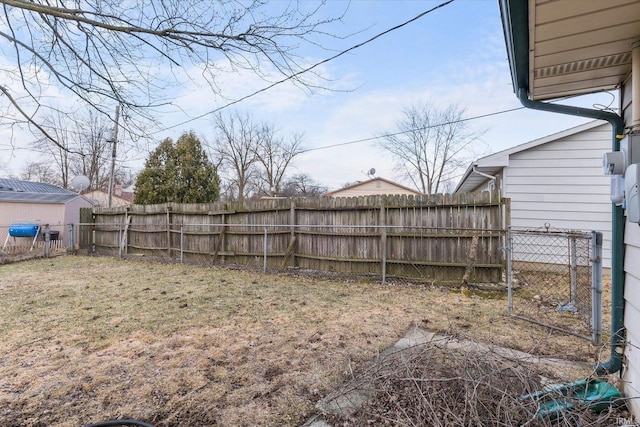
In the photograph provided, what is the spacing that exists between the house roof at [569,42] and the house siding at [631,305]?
231 millimetres

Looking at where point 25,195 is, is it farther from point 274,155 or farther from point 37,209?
point 274,155

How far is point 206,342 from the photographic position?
10.2 feet

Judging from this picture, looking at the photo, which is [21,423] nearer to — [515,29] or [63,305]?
[63,305]

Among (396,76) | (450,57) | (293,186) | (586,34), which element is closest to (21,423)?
(586,34)

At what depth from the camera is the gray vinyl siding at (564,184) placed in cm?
671

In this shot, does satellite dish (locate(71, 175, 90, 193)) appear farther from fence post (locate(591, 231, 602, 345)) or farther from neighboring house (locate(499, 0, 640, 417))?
fence post (locate(591, 231, 602, 345))

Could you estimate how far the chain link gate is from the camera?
10.0ft

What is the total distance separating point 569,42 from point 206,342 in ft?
11.5

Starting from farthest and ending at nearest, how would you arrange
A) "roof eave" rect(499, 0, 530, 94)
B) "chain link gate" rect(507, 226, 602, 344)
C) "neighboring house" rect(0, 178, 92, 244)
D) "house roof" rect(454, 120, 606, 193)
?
1. "neighboring house" rect(0, 178, 92, 244)
2. "house roof" rect(454, 120, 606, 193)
3. "chain link gate" rect(507, 226, 602, 344)
4. "roof eave" rect(499, 0, 530, 94)

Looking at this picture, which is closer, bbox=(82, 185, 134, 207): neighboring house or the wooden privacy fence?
the wooden privacy fence

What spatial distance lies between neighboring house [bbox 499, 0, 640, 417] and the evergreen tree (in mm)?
12711

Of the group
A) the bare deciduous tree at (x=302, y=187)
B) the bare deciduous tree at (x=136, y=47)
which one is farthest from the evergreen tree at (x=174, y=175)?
the bare deciduous tree at (x=302, y=187)

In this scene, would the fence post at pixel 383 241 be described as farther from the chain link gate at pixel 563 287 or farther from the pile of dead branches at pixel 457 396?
the pile of dead branches at pixel 457 396

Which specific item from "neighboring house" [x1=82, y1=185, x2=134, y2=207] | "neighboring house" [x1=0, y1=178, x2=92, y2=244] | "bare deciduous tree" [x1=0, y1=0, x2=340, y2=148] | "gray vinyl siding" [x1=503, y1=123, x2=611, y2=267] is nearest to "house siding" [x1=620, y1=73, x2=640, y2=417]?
"bare deciduous tree" [x1=0, y1=0, x2=340, y2=148]
